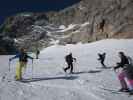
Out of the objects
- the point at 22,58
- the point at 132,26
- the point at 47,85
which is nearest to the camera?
the point at 47,85

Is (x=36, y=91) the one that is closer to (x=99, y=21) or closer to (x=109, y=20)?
(x=109, y=20)

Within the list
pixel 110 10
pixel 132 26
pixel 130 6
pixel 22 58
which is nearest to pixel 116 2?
pixel 110 10

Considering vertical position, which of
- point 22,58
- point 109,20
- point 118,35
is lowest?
point 22,58

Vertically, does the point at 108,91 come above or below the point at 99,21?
below

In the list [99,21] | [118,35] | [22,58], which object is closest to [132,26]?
[118,35]

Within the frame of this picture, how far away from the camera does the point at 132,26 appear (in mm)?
72000

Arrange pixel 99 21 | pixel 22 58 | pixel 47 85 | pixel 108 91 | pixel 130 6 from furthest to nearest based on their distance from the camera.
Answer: pixel 99 21 < pixel 130 6 < pixel 22 58 < pixel 47 85 < pixel 108 91

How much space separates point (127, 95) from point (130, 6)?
74460 millimetres

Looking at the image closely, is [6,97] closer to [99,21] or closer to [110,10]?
[110,10]

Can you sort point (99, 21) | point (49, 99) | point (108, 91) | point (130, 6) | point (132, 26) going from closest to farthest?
point (49, 99) < point (108, 91) < point (132, 26) < point (130, 6) < point (99, 21)

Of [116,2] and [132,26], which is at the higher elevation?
[116,2]

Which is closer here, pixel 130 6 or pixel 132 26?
pixel 132 26

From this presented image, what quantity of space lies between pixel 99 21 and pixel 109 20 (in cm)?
1012

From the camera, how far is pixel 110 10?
88.6 metres
